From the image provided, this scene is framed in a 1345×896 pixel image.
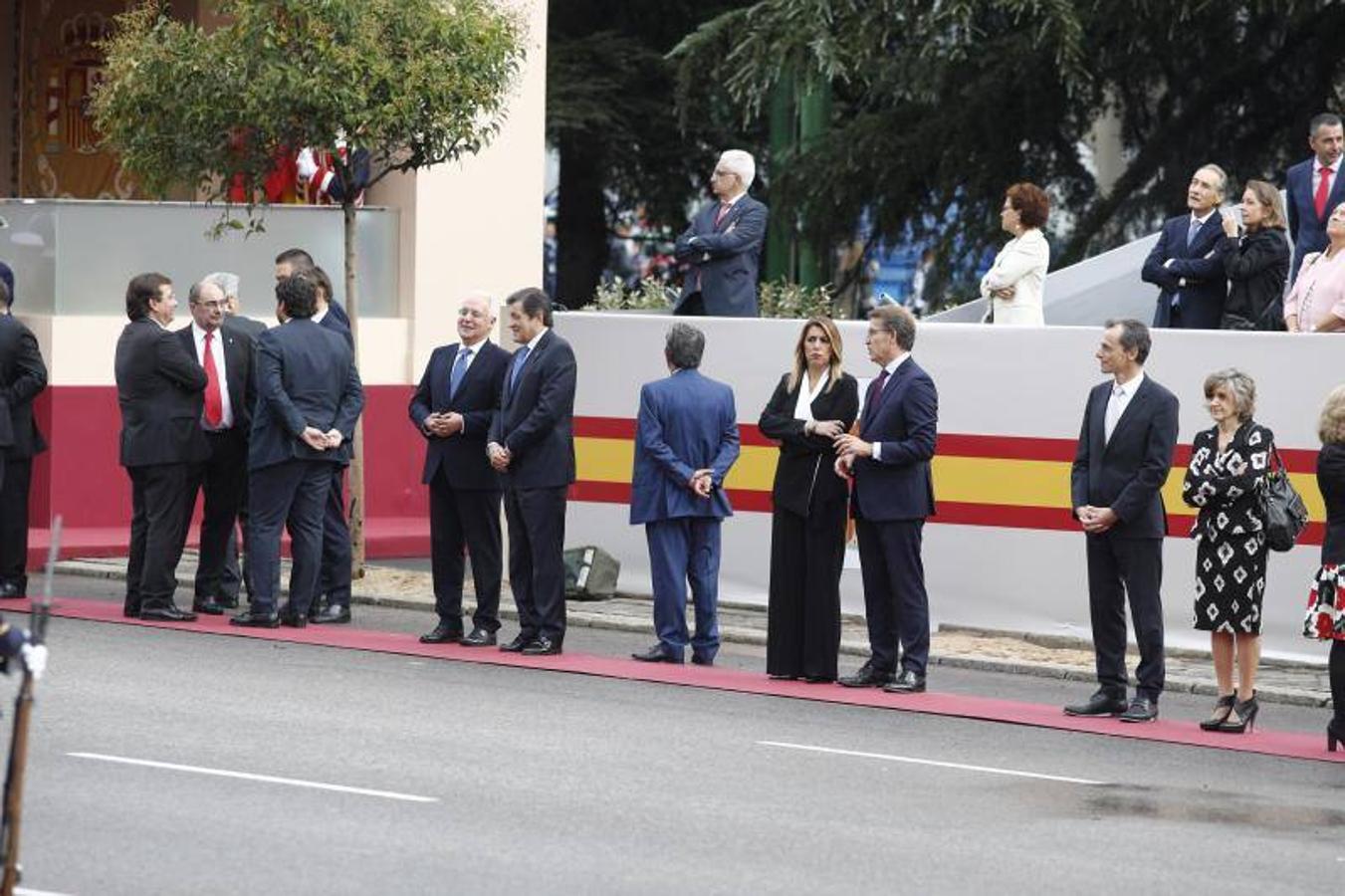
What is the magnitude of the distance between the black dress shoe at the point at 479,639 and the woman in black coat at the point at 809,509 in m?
1.73

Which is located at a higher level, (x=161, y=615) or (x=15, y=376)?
(x=15, y=376)

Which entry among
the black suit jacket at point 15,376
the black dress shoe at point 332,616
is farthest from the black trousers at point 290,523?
the black suit jacket at point 15,376

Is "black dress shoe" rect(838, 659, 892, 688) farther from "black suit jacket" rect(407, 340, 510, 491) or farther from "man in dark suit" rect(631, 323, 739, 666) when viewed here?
"black suit jacket" rect(407, 340, 510, 491)

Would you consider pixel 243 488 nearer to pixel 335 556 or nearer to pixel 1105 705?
pixel 335 556

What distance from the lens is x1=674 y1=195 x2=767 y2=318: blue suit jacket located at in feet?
56.3

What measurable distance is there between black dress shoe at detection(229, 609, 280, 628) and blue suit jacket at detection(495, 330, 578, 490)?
1.69m

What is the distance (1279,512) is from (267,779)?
506 centimetres

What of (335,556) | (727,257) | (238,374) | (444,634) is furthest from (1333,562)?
(238,374)

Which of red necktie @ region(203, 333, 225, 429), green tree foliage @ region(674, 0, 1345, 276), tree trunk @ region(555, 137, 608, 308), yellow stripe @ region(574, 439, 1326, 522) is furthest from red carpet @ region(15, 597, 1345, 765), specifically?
tree trunk @ region(555, 137, 608, 308)

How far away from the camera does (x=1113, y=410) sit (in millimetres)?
13430

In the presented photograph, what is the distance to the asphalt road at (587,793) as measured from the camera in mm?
9078

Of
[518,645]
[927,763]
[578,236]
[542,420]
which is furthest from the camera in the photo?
[578,236]

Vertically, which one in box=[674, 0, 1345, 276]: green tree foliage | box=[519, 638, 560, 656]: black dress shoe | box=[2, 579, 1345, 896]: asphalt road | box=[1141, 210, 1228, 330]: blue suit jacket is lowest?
box=[2, 579, 1345, 896]: asphalt road

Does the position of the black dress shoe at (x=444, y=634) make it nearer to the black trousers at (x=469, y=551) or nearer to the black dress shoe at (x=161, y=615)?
the black trousers at (x=469, y=551)
